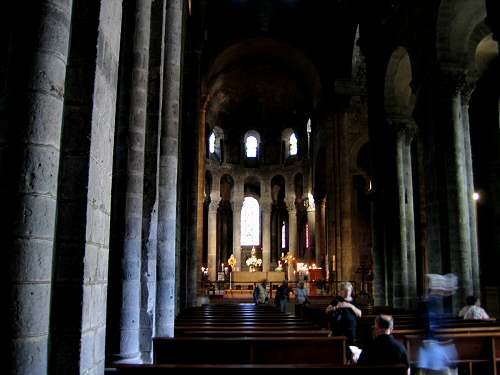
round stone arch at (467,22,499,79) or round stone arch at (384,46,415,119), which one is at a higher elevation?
round stone arch at (467,22,499,79)

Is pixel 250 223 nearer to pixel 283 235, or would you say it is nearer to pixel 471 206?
pixel 283 235

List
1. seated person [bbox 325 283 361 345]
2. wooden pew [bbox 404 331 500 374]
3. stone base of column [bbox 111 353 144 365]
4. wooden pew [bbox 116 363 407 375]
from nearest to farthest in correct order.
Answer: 1. wooden pew [bbox 116 363 407 375]
2. stone base of column [bbox 111 353 144 365]
3. wooden pew [bbox 404 331 500 374]
4. seated person [bbox 325 283 361 345]

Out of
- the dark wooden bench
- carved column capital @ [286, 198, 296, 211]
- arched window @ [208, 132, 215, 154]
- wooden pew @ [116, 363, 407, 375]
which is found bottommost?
the dark wooden bench

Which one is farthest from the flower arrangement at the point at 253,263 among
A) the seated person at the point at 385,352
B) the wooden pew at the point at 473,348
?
the seated person at the point at 385,352

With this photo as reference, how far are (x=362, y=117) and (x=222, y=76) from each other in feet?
38.2

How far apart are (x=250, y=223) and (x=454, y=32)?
3181 centimetres

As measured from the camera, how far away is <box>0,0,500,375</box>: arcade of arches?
10.6 feet

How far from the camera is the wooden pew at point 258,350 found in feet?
20.3

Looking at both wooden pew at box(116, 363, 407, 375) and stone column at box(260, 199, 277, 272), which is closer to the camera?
wooden pew at box(116, 363, 407, 375)

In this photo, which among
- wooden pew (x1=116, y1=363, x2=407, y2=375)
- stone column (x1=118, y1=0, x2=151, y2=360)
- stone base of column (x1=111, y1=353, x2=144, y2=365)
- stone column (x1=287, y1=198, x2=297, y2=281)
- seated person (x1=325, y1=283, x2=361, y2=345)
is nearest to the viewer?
wooden pew (x1=116, y1=363, x2=407, y2=375)

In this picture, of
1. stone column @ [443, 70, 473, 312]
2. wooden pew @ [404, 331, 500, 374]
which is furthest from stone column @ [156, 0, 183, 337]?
stone column @ [443, 70, 473, 312]

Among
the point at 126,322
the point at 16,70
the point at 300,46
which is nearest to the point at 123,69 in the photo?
the point at 126,322

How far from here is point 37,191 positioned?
10.3 ft

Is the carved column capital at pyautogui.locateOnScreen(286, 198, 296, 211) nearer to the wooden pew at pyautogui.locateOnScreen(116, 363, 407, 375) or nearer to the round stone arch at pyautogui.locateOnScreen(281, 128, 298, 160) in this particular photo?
the round stone arch at pyautogui.locateOnScreen(281, 128, 298, 160)
